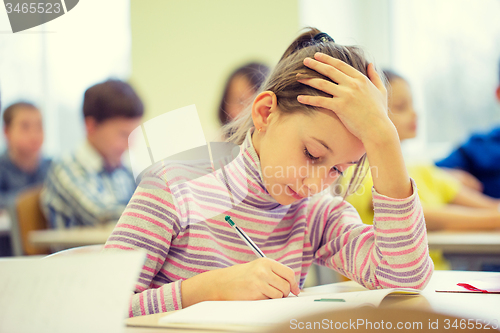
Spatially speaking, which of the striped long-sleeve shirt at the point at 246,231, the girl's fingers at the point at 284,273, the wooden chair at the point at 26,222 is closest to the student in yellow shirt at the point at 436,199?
the striped long-sleeve shirt at the point at 246,231

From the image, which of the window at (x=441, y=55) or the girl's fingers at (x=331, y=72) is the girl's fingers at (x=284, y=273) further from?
the window at (x=441, y=55)

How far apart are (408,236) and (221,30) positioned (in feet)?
7.50

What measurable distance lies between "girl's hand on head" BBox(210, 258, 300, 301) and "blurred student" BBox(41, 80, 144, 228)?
1.45 m

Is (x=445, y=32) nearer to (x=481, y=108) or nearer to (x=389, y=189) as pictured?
(x=481, y=108)

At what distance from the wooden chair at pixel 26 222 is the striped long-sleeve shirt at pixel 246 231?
1203 mm

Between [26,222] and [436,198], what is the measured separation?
1.59m

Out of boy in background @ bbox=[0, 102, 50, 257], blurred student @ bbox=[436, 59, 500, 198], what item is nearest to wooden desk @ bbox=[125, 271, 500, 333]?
blurred student @ bbox=[436, 59, 500, 198]

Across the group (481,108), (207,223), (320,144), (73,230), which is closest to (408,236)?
(320,144)

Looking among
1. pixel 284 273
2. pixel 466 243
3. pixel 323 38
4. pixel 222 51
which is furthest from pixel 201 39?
pixel 284 273

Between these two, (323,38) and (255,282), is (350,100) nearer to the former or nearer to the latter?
(323,38)

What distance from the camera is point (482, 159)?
2.23 meters

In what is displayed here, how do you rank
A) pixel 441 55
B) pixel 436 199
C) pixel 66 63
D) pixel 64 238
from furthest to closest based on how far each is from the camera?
1. pixel 66 63
2. pixel 441 55
3. pixel 436 199
4. pixel 64 238

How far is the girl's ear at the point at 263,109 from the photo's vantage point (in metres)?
0.75

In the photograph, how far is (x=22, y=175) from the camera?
321 centimetres
